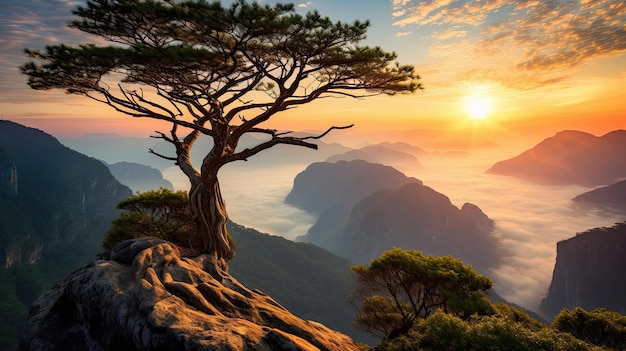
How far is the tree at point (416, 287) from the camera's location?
1291 cm

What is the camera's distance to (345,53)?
11.6m

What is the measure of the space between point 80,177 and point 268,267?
145 m

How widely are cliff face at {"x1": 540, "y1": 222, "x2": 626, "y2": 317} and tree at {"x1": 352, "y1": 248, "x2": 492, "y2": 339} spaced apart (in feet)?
436

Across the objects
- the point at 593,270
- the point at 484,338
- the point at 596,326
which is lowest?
the point at 593,270

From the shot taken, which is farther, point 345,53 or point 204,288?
point 345,53

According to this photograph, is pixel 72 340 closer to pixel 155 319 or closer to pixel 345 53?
pixel 155 319

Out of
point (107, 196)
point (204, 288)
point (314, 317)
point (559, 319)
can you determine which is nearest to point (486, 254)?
point (314, 317)

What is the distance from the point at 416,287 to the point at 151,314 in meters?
12.9

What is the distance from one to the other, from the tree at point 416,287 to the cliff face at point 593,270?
132905 millimetres

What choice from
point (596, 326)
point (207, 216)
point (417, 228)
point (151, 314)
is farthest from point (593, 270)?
point (151, 314)

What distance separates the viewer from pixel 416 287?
15.5 meters

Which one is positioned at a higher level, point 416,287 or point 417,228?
point 416,287

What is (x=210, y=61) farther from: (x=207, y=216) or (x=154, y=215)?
(x=154, y=215)

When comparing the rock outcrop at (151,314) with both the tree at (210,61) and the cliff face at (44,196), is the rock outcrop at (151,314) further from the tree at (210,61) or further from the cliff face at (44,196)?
the cliff face at (44,196)
